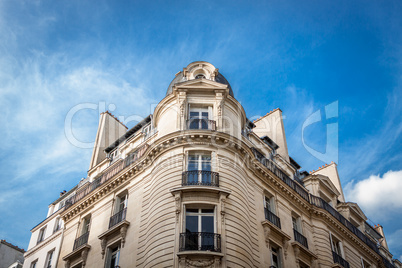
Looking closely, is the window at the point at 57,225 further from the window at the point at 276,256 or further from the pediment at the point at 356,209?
the pediment at the point at 356,209

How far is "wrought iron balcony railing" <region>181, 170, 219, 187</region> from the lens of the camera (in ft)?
72.5

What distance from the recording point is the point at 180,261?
1909 cm

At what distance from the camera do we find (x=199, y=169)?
75.7 feet

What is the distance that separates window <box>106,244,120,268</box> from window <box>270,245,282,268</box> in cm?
748

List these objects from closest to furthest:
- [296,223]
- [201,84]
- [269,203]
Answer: [201,84]
[269,203]
[296,223]

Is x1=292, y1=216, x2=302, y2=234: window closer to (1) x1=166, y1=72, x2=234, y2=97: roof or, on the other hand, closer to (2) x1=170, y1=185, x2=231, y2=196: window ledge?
(2) x1=170, y1=185, x2=231, y2=196: window ledge

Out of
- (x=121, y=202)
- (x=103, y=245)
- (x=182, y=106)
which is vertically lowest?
(x=103, y=245)

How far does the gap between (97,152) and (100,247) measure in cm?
979

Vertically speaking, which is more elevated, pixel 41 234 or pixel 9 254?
pixel 9 254

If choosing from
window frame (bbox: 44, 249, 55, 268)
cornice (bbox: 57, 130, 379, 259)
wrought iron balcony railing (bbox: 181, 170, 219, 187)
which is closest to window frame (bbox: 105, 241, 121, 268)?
cornice (bbox: 57, 130, 379, 259)

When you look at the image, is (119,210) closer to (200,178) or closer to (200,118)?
(200,178)

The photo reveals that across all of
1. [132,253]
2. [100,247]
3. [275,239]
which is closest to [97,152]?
[100,247]

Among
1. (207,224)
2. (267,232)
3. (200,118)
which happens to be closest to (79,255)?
(207,224)

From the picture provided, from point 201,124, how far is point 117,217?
6.52m
